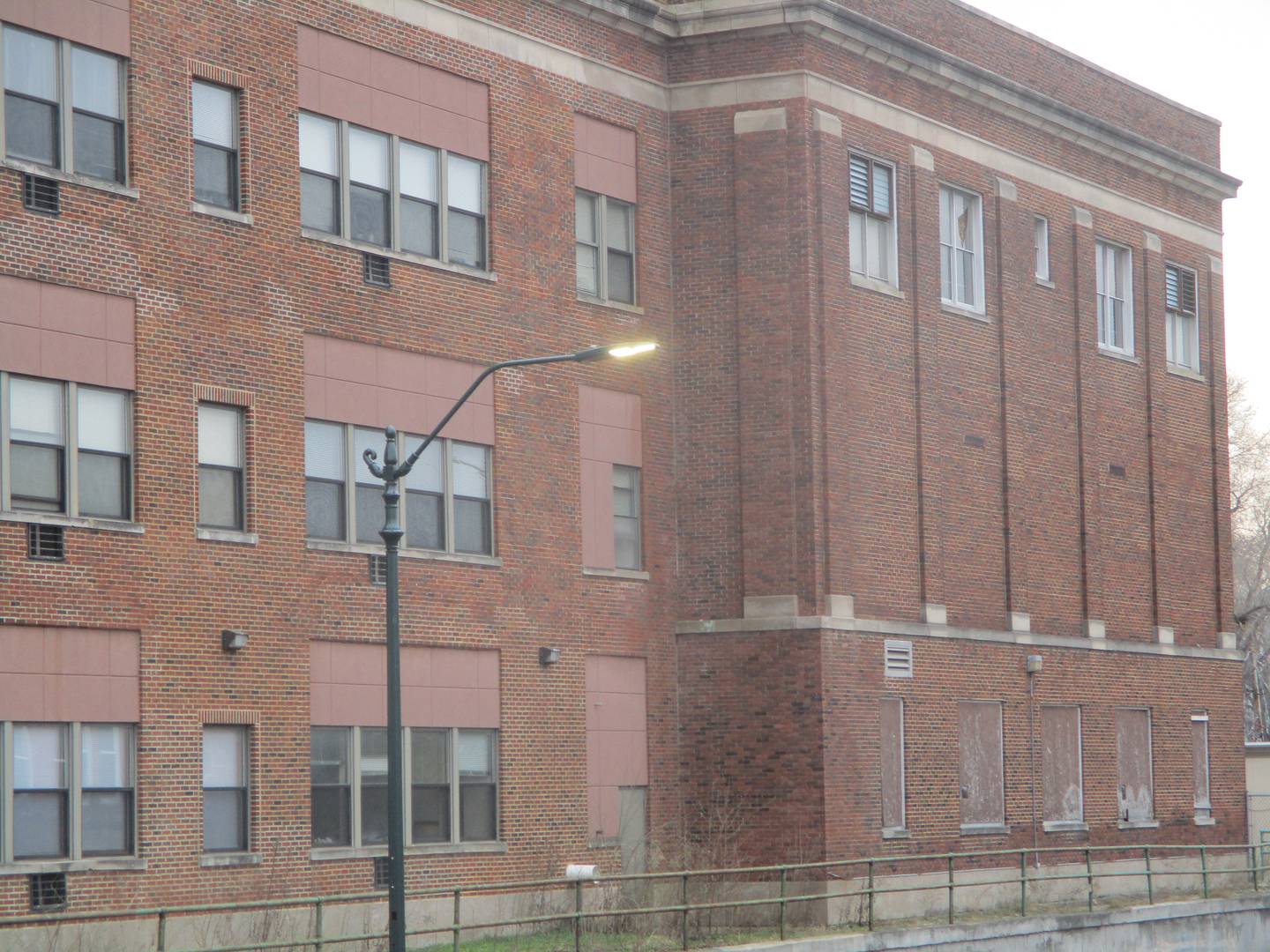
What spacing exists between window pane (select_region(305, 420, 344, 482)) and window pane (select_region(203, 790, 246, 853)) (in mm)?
4604

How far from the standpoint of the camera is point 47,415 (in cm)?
2573

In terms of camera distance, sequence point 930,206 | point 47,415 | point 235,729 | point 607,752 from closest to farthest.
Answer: point 47,415
point 235,729
point 607,752
point 930,206

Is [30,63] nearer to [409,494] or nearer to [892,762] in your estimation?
[409,494]

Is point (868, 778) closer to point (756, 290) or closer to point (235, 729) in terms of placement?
point (756, 290)

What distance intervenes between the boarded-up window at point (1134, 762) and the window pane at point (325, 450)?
19047mm

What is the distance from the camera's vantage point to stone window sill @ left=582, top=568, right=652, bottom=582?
33.7 meters

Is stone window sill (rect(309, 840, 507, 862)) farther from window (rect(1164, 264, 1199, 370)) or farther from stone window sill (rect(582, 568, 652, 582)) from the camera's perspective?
window (rect(1164, 264, 1199, 370))

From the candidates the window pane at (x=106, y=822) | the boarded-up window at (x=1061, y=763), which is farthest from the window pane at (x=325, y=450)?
the boarded-up window at (x=1061, y=763)

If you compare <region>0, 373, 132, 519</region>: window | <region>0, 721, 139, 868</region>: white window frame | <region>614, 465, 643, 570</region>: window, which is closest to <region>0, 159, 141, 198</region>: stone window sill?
<region>0, 373, 132, 519</region>: window

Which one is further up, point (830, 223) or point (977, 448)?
point (830, 223)

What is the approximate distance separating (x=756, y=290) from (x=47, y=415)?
1324 cm

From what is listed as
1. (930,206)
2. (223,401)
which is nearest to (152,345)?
(223,401)

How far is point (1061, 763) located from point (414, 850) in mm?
15231

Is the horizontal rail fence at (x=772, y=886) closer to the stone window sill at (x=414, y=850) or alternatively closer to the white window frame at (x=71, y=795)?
the stone window sill at (x=414, y=850)
